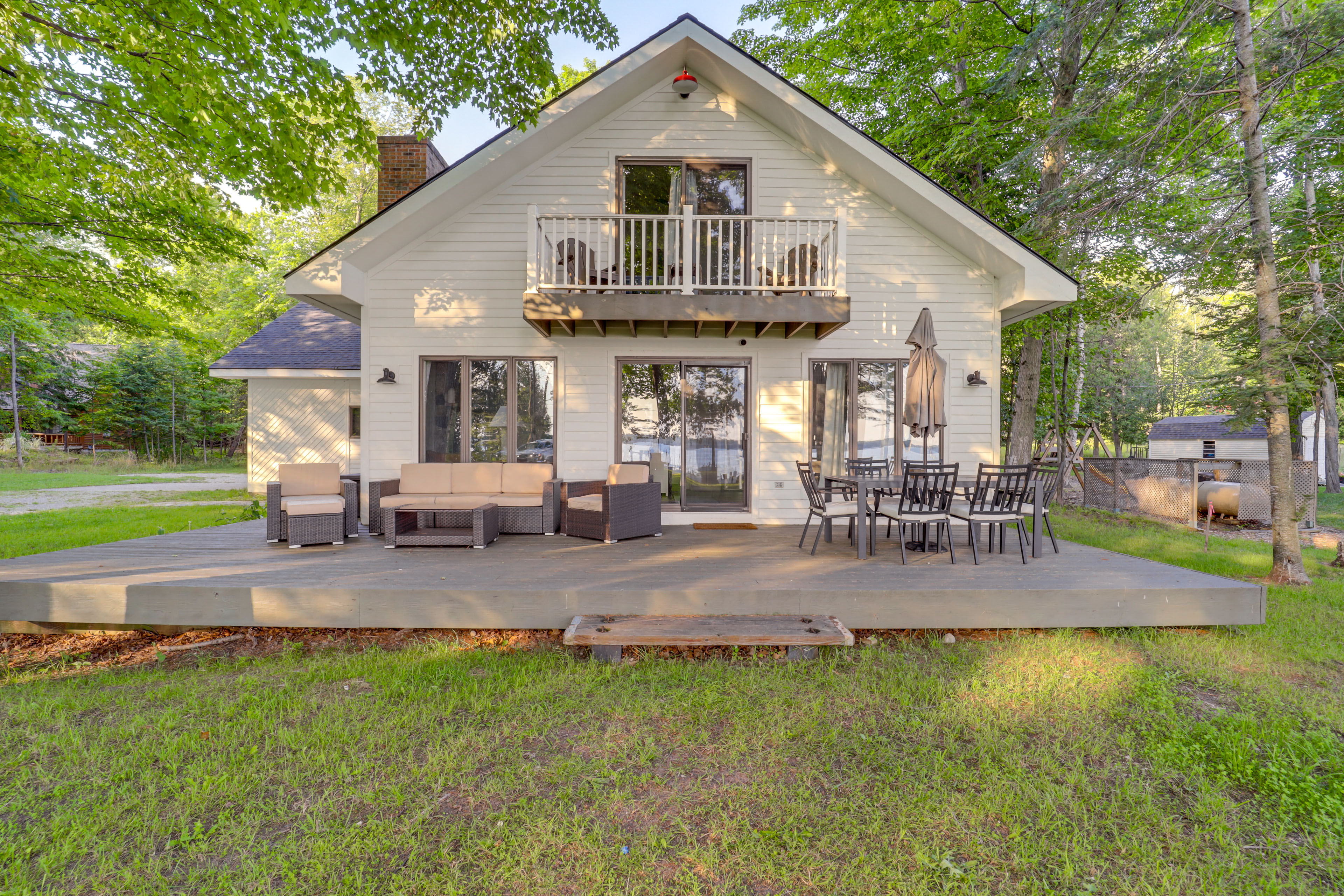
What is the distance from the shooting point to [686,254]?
6.25 m

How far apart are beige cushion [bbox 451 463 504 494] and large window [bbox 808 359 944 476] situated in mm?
3970

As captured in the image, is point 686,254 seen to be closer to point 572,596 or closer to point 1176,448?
point 572,596

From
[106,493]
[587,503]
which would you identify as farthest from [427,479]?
[106,493]

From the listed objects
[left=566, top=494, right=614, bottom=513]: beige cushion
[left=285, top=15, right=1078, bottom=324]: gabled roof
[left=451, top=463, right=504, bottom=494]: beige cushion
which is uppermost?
[left=285, top=15, right=1078, bottom=324]: gabled roof

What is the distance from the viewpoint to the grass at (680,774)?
1.96 m

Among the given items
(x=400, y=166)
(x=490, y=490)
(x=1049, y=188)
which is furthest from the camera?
(x=1049, y=188)

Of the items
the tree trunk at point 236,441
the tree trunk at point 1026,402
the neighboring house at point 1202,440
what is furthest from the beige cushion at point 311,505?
the neighboring house at point 1202,440

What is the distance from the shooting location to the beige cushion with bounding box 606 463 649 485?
A: 6473 mm

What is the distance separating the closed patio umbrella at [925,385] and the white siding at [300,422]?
10.8m

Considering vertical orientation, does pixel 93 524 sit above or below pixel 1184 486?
below

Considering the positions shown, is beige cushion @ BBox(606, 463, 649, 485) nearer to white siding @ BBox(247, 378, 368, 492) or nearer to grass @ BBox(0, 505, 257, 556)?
grass @ BBox(0, 505, 257, 556)

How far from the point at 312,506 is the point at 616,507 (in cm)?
295

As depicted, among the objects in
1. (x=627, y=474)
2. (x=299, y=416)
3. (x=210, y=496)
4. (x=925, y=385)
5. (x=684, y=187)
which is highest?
(x=684, y=187)

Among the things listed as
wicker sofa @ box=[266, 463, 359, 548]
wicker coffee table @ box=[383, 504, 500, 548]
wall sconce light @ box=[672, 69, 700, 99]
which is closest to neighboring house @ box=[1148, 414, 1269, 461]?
wall sconce light @ box=[672, 69, 700, 99]
